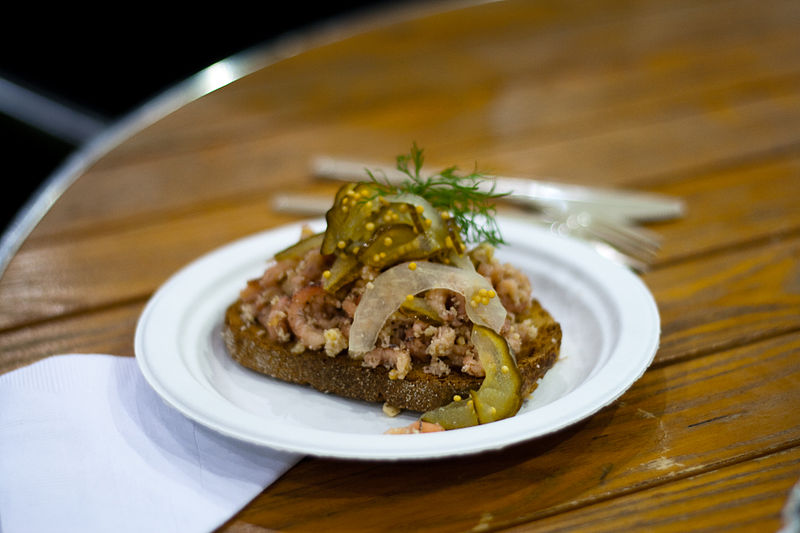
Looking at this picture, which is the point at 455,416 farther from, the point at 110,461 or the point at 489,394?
the point at 110,461

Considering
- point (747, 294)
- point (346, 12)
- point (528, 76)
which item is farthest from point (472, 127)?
point (346, 12)

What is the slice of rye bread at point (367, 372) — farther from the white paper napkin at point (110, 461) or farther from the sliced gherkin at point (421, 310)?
the white paper napkin at point (110, 461)

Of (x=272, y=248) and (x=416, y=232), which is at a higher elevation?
(x=272, y=248)

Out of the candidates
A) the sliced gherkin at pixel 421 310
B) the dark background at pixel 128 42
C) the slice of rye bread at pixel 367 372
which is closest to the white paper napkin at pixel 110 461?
the slice of rye bread at pixel 367 372

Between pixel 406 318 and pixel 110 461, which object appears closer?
pixel 110 461

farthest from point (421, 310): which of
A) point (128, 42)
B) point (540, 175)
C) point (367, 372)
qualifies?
point (128, 42)

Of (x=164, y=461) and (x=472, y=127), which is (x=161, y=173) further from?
(x=164, y=461)

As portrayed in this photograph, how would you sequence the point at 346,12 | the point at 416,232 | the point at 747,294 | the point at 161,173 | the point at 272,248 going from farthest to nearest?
the point at 346,12
the point at 161,173
the point at 272,248
the point at 747,294
the point at 416,232
